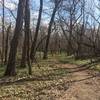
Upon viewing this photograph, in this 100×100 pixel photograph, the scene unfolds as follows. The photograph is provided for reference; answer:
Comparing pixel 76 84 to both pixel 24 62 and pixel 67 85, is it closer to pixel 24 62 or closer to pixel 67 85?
pixel 67 85

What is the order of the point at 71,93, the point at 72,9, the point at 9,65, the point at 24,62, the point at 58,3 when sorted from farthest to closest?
the point at 72,9 < the point at 58,3 < the point at 24,62 < the point at 9,65 < the point at 71,93

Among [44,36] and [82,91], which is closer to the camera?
[82,91]

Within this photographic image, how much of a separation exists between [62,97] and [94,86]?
3.91 m

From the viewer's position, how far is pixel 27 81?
55.5 ft

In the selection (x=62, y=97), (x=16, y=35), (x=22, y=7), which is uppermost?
(x=22, y=7)

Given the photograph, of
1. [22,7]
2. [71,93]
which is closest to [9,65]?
[22,7]

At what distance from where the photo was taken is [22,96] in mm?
12633

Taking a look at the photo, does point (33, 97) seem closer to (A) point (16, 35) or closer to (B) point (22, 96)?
(B) point (22, 96)

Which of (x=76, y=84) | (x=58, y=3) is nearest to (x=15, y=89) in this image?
(x=76, y=84)

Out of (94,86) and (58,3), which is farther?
(58,3)

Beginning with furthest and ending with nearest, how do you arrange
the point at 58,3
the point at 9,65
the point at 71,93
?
1. the point at 58,3
2. the point at 9,65
3. the point at 71,93

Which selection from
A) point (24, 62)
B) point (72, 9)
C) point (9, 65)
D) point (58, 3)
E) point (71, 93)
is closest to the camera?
point (71, 93)

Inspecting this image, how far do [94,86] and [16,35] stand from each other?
6.30m

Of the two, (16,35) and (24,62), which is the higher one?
(16,35)
